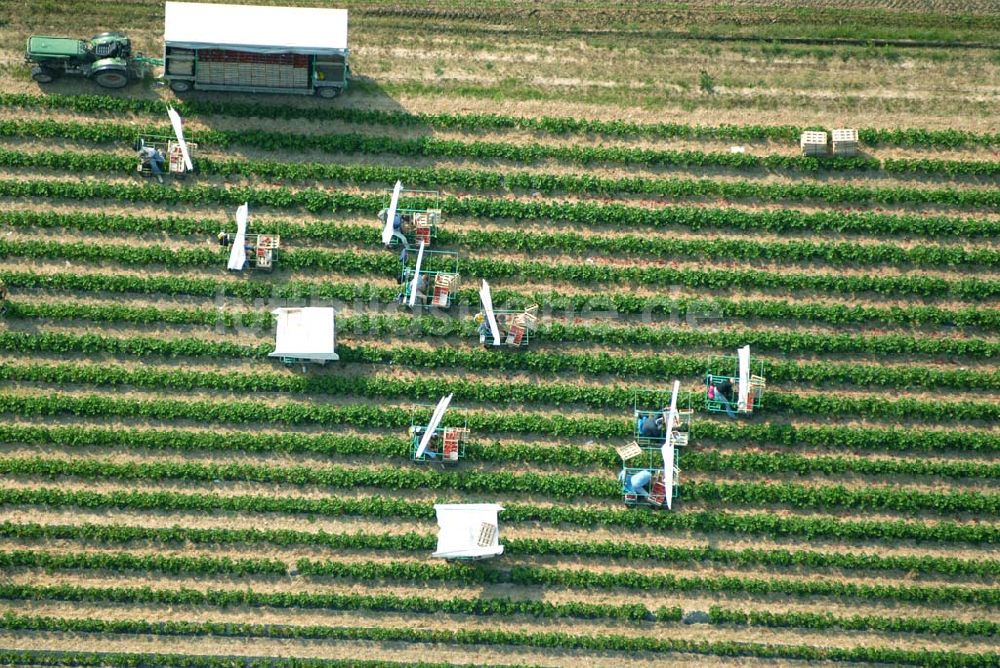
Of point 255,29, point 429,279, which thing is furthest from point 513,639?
point 255,29

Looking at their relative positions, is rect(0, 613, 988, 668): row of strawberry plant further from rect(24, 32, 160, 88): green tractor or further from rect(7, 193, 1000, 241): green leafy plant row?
rect(24, 32, 160, 88): green tractor

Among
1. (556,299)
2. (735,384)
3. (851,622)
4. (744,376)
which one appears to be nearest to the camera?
(851,622)

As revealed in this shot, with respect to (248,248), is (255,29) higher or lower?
higher

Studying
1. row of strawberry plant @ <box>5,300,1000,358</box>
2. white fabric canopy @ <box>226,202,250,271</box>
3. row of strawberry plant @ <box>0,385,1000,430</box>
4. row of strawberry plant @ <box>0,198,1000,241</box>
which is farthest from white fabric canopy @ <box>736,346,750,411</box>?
white fabric canopy @ <box>226,202,250,271</box>

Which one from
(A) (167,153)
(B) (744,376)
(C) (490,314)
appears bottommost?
(B) (744,376)

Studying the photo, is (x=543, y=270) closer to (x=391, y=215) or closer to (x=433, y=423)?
(x=391, y=215)

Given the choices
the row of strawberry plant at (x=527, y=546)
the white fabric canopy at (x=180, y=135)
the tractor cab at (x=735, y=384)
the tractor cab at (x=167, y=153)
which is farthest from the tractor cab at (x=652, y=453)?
the tractor cab at (x=167, y=153)
